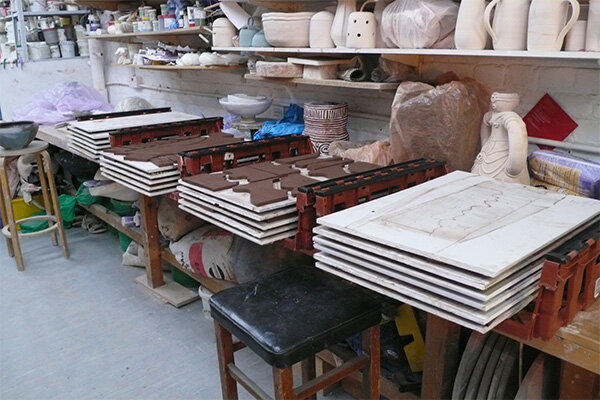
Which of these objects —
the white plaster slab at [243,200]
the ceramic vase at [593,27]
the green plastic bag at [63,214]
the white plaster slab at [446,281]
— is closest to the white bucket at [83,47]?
the green plastic bag at [63,214]

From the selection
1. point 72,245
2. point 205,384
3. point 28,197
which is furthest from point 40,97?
point 205,384

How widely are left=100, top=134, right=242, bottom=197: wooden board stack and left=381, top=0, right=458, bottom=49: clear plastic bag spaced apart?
110 cm

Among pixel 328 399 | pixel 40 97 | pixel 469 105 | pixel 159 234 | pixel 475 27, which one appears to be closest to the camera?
pixel 475 27

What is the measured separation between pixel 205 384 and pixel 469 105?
1643 mm

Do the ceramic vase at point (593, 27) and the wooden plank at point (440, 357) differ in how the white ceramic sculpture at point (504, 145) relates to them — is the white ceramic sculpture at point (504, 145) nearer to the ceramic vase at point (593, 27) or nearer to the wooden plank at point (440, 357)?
the ceramic vase at point (593, 27)

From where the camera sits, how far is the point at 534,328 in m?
1.17

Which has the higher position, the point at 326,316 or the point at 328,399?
the point at 326,316

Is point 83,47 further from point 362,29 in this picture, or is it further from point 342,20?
point 362,29

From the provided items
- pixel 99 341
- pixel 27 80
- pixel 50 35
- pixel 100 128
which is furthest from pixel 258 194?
pixel 50 35

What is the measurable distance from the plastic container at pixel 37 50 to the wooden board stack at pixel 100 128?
210cm

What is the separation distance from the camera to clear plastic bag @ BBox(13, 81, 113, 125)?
425cm

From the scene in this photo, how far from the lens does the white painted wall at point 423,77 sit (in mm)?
1874

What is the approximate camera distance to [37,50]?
497 cm

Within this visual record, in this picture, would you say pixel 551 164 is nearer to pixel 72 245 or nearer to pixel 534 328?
pixel 534 328
